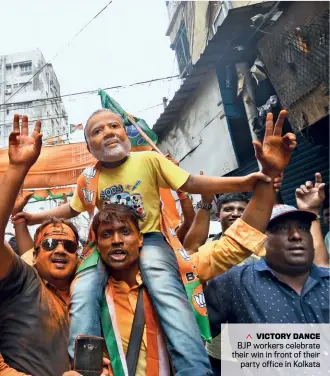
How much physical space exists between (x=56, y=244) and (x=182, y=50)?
12337mm

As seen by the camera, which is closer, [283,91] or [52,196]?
[283,91]

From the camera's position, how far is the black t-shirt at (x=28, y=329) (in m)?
1.56

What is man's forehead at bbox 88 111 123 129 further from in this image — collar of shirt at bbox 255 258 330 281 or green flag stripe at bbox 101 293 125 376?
collar of shirt at bbox 255 258 330 281

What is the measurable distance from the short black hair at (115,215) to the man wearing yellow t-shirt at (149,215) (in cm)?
12

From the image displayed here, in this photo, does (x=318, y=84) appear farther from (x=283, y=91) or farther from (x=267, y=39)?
(x=267, y=39)

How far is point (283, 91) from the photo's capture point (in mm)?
5809

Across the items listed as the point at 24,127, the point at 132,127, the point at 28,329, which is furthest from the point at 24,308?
the point at 132,127

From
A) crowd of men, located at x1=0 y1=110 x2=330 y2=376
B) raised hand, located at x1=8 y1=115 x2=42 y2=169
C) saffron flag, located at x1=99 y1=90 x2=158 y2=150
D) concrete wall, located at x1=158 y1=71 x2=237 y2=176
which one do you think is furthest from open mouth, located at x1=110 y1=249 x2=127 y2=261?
concrete wall, located at x1=158 y1=71 x2=237 y2=176

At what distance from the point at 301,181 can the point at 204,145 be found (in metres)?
3.47

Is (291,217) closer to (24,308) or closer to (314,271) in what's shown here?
(314,271)

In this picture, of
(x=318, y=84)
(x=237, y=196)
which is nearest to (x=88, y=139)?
(x=237, y=196)

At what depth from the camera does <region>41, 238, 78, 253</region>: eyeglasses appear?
6.81 ft

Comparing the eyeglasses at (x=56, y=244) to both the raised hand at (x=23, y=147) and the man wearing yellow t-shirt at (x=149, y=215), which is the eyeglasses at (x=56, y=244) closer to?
the man wearing yellow t-shirt at (x=149, y=215)

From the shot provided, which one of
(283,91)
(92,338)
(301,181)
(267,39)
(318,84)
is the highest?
(267,39)
